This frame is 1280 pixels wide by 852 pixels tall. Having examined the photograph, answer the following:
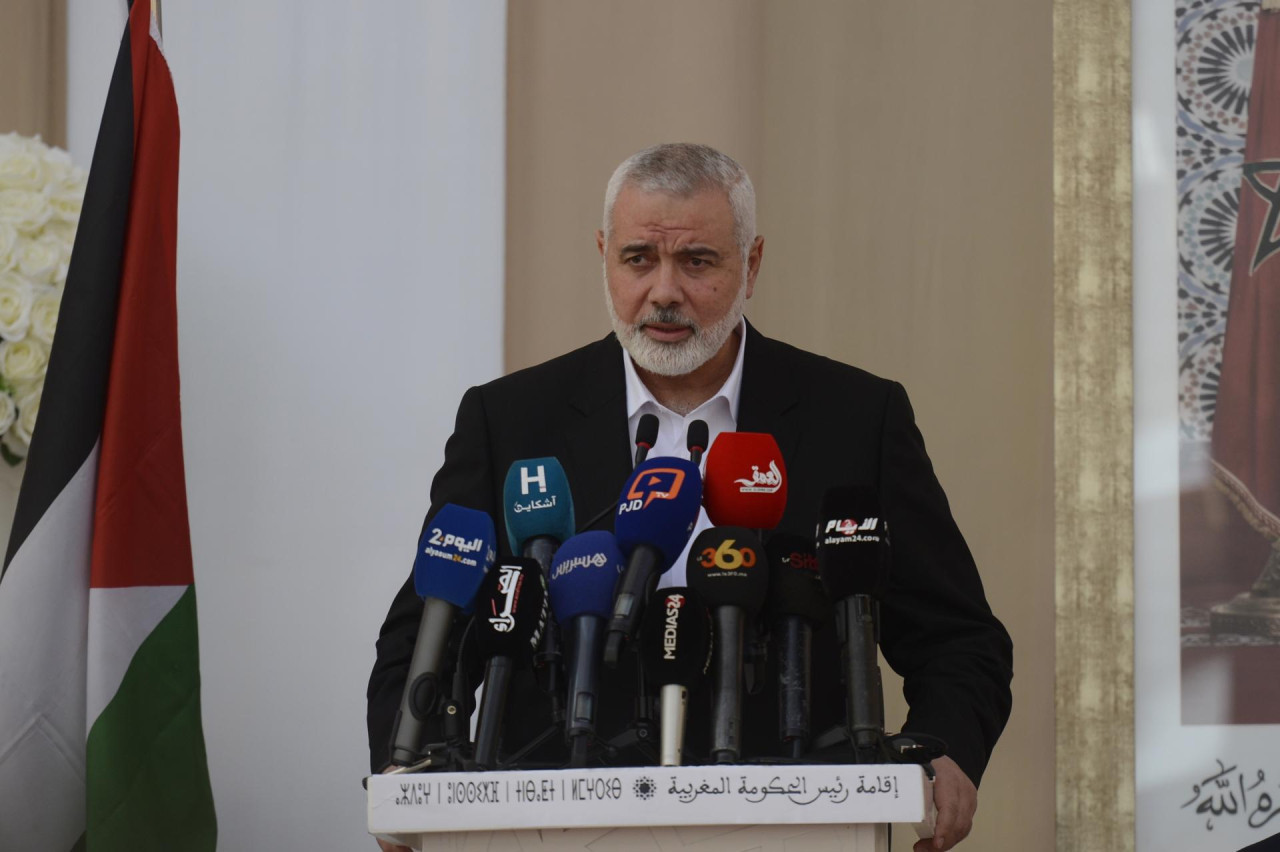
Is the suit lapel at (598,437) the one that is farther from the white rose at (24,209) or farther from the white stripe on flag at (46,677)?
the white rose at (24,209)

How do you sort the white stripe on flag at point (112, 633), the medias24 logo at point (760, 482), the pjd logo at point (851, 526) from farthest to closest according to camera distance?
the white stripe on flag at point (112, 633)
the medias24 logo at point (760, 482)
the pjd logo at point (851, 526)

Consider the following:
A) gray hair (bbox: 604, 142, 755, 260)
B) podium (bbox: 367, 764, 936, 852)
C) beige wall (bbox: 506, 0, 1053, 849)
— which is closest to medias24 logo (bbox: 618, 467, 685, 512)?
podium (bbox: 367, 764, 936, 852)

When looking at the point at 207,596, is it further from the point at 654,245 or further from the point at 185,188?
the point at 654,245

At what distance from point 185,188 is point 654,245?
1.72m

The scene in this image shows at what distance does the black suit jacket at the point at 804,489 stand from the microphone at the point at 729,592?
57cm

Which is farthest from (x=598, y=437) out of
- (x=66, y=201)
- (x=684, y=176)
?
(x=66, y=201)

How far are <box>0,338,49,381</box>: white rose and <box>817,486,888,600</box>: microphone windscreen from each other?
1.78 meters

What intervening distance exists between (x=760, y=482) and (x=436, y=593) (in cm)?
41

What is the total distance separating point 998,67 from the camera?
3576 mm

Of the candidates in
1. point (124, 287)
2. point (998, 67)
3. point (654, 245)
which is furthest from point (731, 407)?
point (998, 67)

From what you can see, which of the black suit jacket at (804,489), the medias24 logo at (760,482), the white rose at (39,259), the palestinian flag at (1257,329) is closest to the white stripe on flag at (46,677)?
the white rose at (39,259)

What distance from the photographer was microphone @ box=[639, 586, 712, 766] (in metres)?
1.59

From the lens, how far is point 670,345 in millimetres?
2527

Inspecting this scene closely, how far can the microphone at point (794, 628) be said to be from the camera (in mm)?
1656
